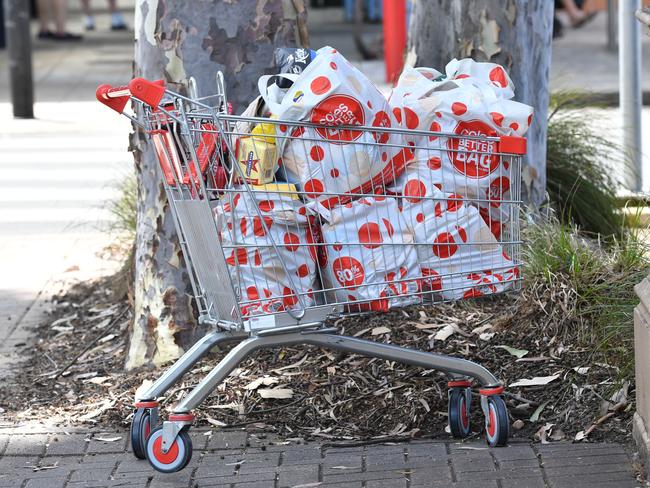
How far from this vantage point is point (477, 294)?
402 cm

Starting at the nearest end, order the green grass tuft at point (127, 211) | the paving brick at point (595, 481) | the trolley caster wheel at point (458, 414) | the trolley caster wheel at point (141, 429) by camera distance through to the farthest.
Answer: the paving brick at point (595, 481)
the trolley caster wheel at point (141, 429)
the trolley caster wheel at point (458, 414)
the green grass tuft at point (127, 211)

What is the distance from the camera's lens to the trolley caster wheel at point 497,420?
4070 mm

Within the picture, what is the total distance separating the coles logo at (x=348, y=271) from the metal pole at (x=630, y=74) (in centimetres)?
385

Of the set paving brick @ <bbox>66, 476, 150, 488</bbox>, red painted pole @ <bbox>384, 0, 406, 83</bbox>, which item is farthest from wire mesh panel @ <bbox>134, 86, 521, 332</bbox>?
red painted pole @ <bbox>384, 0, 406, 83</bbox>

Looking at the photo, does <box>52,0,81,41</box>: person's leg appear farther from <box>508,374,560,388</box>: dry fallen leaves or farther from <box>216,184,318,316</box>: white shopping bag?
<box>216,184,318,316</box>: white shopping bag

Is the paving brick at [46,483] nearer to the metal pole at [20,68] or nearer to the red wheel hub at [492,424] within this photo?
the red wheel hub at [492,424]

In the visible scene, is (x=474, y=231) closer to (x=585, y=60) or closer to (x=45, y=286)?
(x=45, y=286)

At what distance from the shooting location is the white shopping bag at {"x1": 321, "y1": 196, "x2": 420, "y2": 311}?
12.8 ft

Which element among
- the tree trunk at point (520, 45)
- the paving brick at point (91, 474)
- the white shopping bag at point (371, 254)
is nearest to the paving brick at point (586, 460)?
the white shopping bag at point (371, 254)

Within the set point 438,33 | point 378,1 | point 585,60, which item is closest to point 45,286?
point 438,33

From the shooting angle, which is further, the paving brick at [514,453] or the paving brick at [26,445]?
the paving brick at [26,445]

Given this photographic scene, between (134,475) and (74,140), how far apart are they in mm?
6915

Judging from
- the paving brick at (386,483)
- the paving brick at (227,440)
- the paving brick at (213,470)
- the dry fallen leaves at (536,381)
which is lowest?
the paving brick at (227,440)

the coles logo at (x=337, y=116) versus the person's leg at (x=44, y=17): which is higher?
the coles logo at (x=337, y=116)
